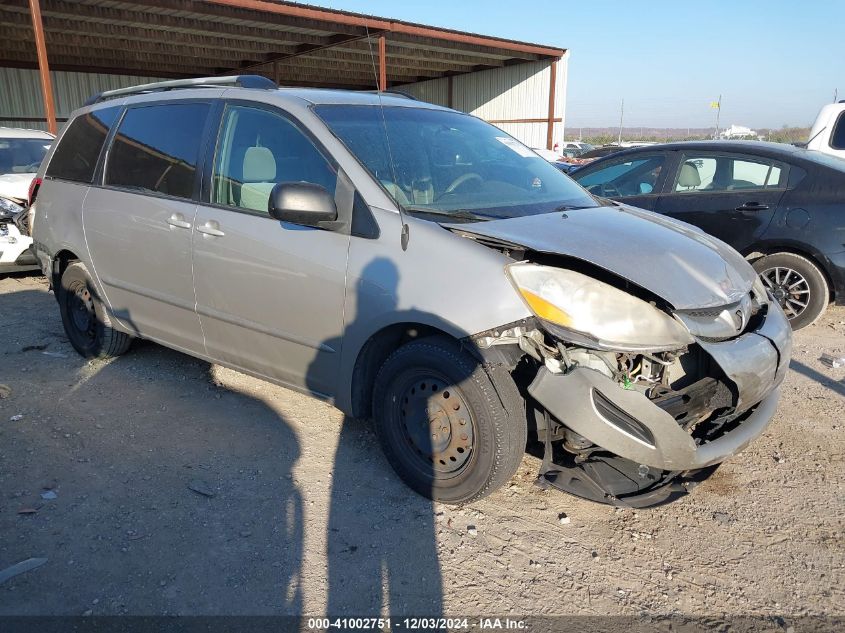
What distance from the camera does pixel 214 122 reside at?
3572 mm

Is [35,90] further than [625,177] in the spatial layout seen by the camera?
Yes

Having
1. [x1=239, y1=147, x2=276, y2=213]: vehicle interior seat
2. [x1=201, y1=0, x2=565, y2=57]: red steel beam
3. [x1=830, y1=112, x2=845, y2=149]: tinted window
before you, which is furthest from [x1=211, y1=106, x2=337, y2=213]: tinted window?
[x1=201, y1=0, x2=565, y2=57]: red steel beam

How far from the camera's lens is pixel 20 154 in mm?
7809

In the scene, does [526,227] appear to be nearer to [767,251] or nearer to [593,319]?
[593,319]

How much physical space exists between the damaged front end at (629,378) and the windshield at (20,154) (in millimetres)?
7309

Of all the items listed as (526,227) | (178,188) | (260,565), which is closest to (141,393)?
(178,188)

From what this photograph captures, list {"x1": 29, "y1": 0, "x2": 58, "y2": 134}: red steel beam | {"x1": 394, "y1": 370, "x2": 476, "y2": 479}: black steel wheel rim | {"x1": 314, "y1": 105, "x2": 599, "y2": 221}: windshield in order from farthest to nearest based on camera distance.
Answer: {"x1": 29, "y1": 0, "x2": 58, "y2": 134}: red steel beam, {"x1": 314, "y1": 105, "x2": 599, "y2": 221}: windshield, {"x1": 394, "y1": 370, "x2": 476, "y2": 479}: black steel wheel rim

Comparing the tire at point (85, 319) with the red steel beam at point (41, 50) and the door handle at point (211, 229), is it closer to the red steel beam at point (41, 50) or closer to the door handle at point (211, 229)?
the door handle at point (211, 229)

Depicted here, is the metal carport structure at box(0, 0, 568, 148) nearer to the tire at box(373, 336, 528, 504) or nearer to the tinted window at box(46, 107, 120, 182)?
the tinted window at box(46, 107, 120, 182)

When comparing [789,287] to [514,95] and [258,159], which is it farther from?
[514,95]

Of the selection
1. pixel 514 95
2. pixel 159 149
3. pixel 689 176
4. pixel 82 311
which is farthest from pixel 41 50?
pixel 514 95

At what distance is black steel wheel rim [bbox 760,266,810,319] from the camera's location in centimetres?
527

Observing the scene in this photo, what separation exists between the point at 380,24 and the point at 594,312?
13960mm

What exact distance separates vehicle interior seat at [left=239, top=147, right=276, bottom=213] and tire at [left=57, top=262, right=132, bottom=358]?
1753 mm
